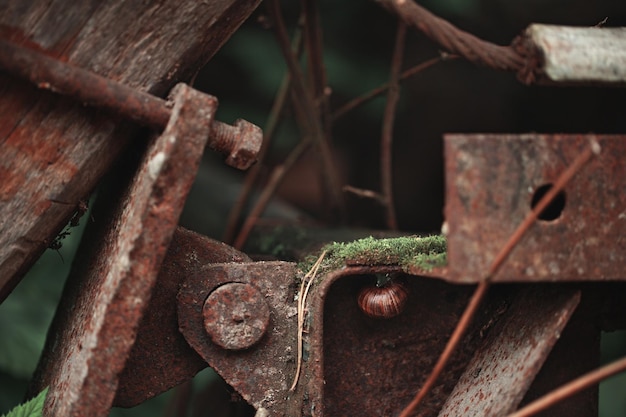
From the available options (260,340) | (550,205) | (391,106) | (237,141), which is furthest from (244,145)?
(391,106)

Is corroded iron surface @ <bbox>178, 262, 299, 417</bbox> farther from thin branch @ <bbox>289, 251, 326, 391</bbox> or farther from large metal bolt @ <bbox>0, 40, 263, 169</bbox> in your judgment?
large metal bolt @ <bbox>0, 40, 263, 169</bbox>

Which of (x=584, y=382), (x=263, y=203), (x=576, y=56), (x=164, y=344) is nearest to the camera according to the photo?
(x=584, y=382)

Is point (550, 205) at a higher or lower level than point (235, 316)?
higher

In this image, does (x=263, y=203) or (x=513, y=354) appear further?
(x=263, y=203)

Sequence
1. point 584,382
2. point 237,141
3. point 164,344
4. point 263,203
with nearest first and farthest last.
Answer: point 584,382 → point 237,141 → point 164,344 → point 263,203

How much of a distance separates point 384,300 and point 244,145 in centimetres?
31

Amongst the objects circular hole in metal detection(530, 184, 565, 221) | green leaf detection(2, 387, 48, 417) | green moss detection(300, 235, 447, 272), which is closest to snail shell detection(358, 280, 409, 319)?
green moss detection(300, 235, 447, 272)

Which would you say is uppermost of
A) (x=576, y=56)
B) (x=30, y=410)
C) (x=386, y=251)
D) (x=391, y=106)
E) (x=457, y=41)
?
(x=391, y=106)

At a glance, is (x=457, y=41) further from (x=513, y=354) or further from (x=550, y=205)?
(x=513, y=354)

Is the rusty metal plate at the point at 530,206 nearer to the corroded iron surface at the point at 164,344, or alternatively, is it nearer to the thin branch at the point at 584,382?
the thin branch at the point at 584,382

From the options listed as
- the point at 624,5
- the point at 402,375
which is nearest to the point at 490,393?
the point at 402,375

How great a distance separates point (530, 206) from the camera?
0.76 m

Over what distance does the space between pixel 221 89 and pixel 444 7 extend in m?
0.95

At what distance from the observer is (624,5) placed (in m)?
1.86
